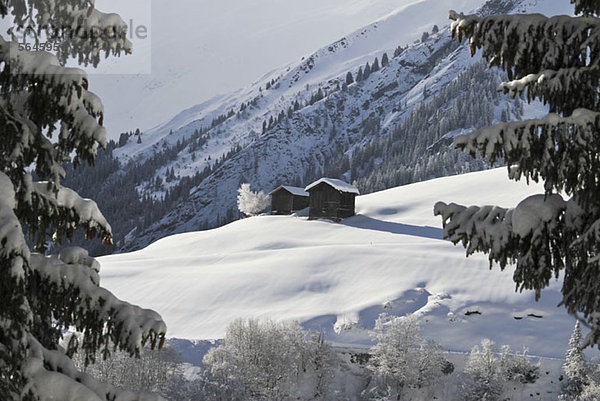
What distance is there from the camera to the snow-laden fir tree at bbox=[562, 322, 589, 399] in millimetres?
34531

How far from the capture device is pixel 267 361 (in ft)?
126

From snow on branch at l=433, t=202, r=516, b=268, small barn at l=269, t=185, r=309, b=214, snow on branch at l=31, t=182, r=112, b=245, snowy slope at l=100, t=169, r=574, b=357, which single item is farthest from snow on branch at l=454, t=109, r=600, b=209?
small barn at l=269, t=185, r=309, b=214

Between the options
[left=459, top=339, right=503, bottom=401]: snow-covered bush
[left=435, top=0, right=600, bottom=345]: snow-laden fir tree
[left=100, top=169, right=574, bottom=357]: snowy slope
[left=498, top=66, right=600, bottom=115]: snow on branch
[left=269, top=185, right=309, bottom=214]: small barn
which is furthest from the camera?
[left=269, top=185, right=309, bottom=214]: small barn

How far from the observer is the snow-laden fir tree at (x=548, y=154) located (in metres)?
5.24

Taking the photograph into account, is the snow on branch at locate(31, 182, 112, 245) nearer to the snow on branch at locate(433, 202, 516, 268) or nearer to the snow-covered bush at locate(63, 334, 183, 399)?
the snow on branch at locate(433, 202, 516, 268)

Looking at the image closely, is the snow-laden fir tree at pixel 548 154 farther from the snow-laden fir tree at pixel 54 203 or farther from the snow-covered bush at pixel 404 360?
the snow-covered bush at pixel 404 360

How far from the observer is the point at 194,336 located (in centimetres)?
4097

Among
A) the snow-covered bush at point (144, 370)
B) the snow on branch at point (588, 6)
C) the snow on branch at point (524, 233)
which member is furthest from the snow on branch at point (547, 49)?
the snow-covered bush at point (144, 370)

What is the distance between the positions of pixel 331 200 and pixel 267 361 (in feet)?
135

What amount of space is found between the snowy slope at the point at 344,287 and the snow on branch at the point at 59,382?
117ft

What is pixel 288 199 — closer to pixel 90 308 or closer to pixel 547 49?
pixel 547 49

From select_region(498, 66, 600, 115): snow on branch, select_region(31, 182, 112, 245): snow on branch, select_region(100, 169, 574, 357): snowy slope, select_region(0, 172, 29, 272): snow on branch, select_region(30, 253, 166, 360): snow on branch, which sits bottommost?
select_region(100, 169, 574, 357): snowy slope

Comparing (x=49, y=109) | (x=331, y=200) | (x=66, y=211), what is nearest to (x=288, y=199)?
(x=331, y=200)

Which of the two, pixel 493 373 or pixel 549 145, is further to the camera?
pixel 493 373
